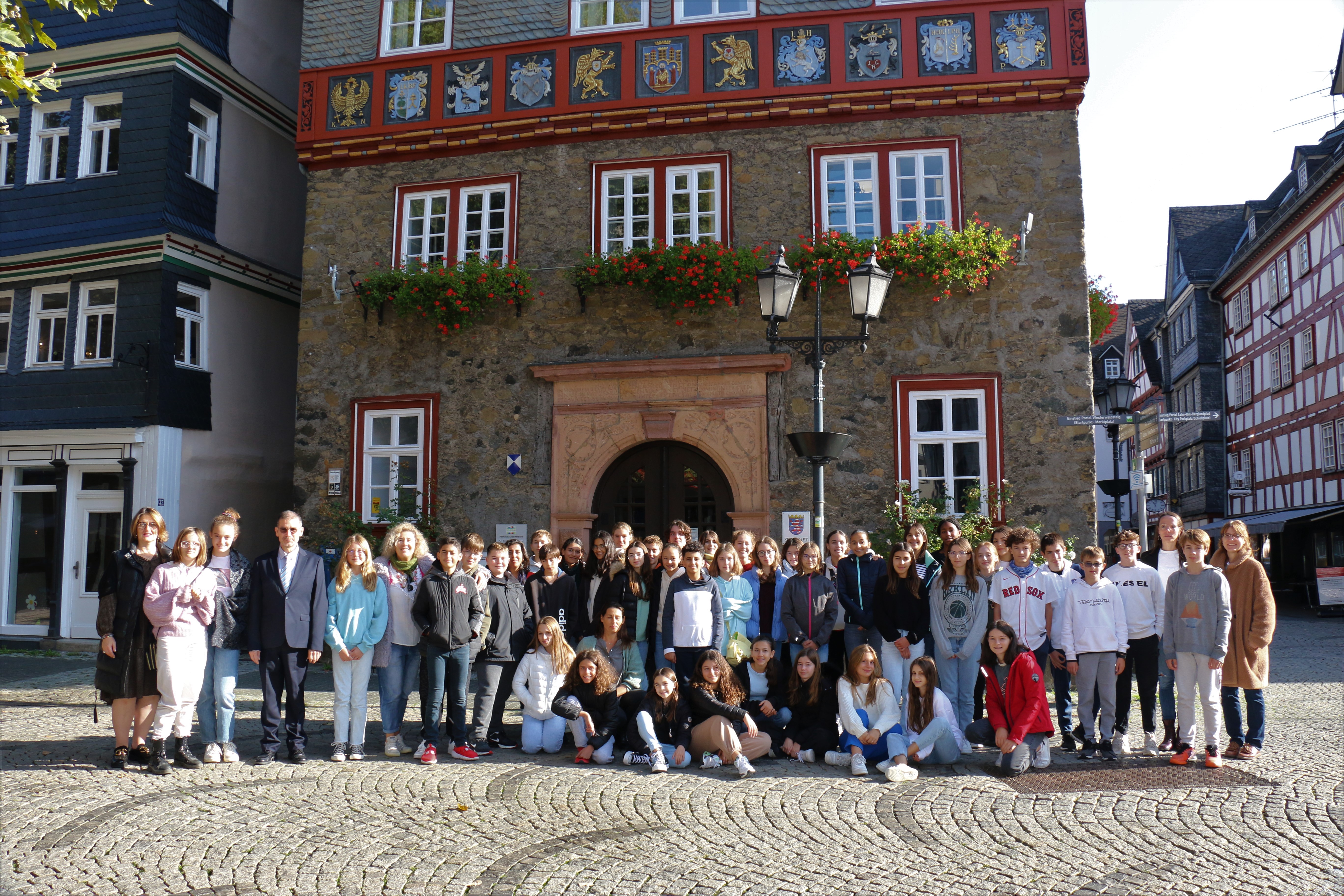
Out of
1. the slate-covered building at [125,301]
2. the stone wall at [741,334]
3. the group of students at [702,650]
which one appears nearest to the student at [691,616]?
the group of students at [702,650]

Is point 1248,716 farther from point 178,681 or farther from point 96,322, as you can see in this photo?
point 96,322

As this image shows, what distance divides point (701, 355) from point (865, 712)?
596cm

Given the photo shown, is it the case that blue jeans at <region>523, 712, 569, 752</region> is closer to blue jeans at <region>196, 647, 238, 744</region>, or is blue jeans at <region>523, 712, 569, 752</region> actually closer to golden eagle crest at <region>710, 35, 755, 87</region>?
blue jeans at <region>196, 647, 238, 744</region>

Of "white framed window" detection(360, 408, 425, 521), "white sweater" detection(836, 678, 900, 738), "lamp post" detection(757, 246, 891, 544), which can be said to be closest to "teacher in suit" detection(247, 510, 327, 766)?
"white sweater" detection(836, 678, 900, 738)

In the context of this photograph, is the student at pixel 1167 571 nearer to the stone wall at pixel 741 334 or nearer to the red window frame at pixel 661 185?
the stone wall at pixel 741 334

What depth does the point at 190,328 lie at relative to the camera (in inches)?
553

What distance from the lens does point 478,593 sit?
7.18 meters

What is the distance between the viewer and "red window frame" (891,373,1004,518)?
36.4 feet

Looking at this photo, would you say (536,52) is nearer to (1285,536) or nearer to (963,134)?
(963,134)

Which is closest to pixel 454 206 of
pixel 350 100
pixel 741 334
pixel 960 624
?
pixel 350 100

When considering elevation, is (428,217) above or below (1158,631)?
above

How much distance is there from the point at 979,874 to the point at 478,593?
13.2 ft

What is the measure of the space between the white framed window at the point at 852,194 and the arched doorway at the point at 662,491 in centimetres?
328

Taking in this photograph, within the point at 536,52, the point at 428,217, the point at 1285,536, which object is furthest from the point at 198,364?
the point at 1285,536
